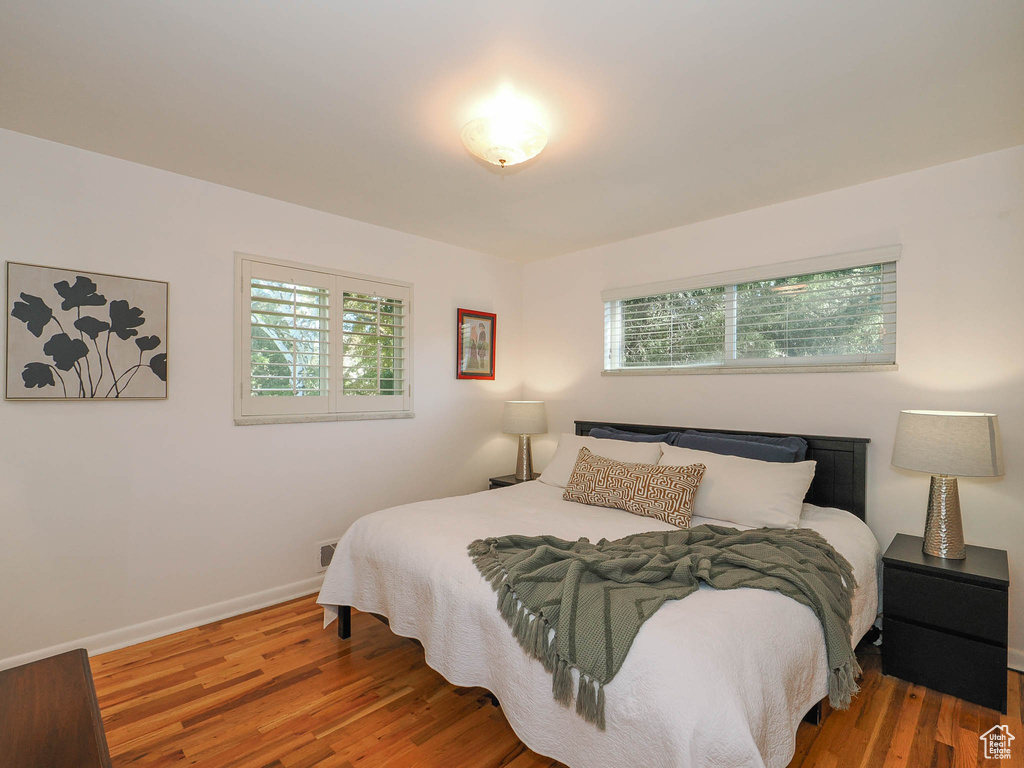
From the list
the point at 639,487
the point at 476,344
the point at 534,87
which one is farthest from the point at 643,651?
the point at 476,344

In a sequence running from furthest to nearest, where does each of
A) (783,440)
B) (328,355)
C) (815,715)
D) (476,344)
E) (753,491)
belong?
(476,344)
(328,355)
(783,440)
(753,491)
(815,715)

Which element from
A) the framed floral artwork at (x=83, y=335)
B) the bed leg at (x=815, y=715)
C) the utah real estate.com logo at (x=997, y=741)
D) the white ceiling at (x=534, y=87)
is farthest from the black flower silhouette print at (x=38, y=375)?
the utah real estate.com logo at (x=997, y=741)

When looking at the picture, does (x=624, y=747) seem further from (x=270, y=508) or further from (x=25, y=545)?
(x=25, y=545)

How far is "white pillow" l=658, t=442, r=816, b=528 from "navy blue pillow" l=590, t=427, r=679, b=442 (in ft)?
1.94

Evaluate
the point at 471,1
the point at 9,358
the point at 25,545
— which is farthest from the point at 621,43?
the point at 25,545

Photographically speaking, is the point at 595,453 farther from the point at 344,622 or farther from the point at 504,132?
the point at 504,132

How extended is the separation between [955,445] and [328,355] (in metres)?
3.35

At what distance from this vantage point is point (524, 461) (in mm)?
4137

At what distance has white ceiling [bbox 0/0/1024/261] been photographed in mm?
1592

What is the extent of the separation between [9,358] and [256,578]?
5.46 ft

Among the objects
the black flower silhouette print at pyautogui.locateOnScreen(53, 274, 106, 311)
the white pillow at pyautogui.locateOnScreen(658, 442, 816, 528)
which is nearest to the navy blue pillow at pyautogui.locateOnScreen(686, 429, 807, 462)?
the white pillow at pyautogui.locateOnScreen(658, 442, 816, 528)

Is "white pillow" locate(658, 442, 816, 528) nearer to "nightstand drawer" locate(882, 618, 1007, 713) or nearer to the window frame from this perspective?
"nightstand drawer" locate(882, 618, 1007, 713)

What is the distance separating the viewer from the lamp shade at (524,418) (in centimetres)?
408

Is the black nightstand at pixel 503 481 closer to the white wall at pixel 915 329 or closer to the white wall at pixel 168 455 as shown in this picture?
the white wall at pixel 168 455
